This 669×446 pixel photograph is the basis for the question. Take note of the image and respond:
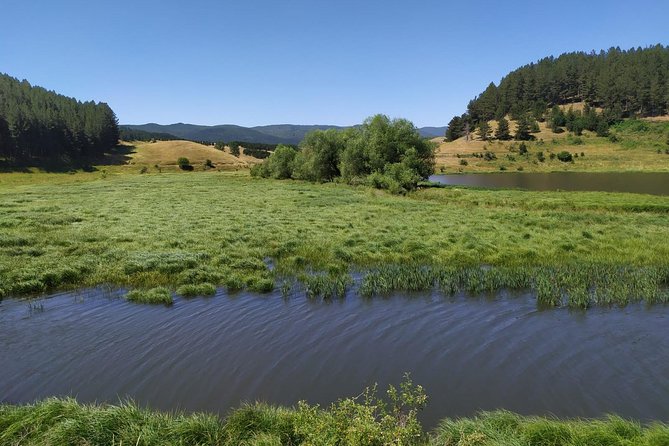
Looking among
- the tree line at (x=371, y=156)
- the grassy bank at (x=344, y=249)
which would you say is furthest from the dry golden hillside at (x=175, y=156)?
the grassy bank at (x=344, y=249)

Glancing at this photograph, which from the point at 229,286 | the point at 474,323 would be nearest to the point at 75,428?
the point at 229,286

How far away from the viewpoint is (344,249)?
24.8m

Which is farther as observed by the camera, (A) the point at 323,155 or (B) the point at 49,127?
(B) the point at 49,127

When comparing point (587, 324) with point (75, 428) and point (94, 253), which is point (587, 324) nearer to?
point (75, 428)

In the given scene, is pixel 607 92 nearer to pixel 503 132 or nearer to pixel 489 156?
pixel 503 132

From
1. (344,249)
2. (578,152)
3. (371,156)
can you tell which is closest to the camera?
(344,249)

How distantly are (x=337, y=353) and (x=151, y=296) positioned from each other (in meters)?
8.90

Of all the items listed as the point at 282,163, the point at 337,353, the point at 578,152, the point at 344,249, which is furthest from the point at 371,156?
the point at 578,152

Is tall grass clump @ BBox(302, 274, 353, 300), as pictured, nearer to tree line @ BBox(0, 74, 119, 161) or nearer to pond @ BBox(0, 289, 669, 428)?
pond @ BBox(0, 289, 669, 428)

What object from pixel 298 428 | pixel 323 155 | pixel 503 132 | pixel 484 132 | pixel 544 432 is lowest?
pixel 544 432

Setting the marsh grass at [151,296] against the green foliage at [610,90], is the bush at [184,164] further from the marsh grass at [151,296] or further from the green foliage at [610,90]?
the green foliage at [610,90]

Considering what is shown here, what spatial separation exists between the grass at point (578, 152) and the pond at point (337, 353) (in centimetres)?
11219

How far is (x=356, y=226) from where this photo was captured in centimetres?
3303

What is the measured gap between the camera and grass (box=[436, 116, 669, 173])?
114625mm
